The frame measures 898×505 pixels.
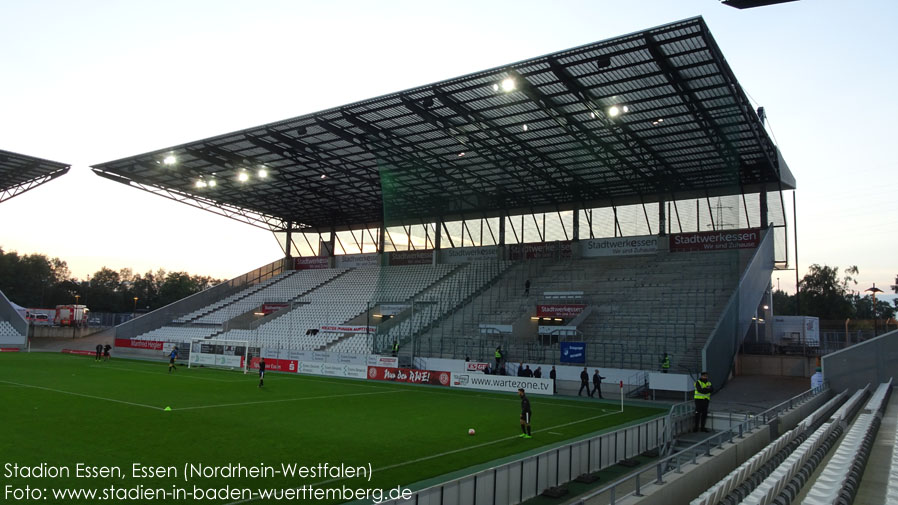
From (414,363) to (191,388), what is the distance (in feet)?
46.6

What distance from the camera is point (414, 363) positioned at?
37688 mm

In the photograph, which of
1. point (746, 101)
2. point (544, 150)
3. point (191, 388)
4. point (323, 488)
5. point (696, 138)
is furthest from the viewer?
point (544, 150)

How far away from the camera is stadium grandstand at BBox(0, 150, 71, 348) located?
45.7 m

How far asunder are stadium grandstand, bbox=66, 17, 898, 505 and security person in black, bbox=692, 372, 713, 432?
312 millimetres

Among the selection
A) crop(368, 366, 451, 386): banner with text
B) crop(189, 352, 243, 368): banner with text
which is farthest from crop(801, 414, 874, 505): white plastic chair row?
crop(189, 352, 243, 368): banner with text

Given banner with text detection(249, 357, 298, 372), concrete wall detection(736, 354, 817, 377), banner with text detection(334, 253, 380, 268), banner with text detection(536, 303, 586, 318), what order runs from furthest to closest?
1. banner with text detection(334, 253, 380, 268)
2. banner with text detection(249, 357, 298, 372)
3. banner with text detection(536, 303, 586, 318)
4. concrete wall detection(736, 354, 817, 377)

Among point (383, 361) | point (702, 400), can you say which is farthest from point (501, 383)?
point (702, 400)

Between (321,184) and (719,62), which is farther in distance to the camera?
(321,184)

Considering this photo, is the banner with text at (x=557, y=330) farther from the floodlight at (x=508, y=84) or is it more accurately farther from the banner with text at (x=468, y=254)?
the banner with text at (x=468, y=254)

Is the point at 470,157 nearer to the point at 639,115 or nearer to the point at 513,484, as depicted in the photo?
the point at 639,115

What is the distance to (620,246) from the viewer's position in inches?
1865

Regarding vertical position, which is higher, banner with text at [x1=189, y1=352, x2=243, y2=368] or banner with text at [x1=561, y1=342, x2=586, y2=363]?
banner with text at [x1=561, y1=342, x2=586, y2=363]

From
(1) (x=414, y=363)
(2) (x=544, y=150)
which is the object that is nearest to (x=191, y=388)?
(1) (x=414, y=363)

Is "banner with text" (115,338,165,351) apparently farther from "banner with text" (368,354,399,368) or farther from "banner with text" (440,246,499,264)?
"banner with text" (440,246,499,264)
